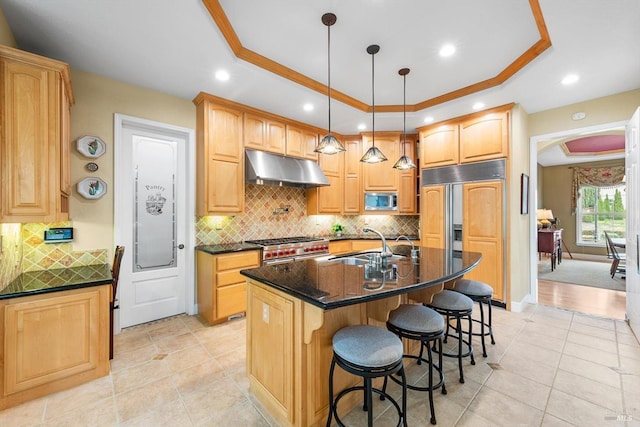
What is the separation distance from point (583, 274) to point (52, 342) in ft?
27.4

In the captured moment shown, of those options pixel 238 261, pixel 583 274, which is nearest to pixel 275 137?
pixel 238 261

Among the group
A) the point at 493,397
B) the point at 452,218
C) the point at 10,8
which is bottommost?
the point at 493,397

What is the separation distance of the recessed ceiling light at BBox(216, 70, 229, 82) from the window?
396 inches

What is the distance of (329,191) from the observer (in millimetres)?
4789

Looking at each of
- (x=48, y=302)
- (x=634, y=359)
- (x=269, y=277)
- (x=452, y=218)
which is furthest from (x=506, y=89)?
(x=48, y=302)

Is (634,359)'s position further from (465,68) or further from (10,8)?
(10,8)

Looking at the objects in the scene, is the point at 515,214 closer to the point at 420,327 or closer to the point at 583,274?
the point at 420,327

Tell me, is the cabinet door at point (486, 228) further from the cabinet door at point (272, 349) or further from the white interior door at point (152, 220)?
the white interior door at point (152, 220)

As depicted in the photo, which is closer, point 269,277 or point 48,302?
point 269,277

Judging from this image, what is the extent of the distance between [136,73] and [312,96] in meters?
1.91

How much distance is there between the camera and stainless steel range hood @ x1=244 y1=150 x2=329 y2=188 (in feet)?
11.8

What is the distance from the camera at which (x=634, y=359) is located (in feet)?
8.00

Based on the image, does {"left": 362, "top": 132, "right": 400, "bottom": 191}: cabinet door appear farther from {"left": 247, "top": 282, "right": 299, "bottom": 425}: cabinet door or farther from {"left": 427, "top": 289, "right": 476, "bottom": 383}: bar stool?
{"left": 247, "top": 282, "right": 299, "bottom": 425}: cabinet door

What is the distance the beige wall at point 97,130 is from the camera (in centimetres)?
274
